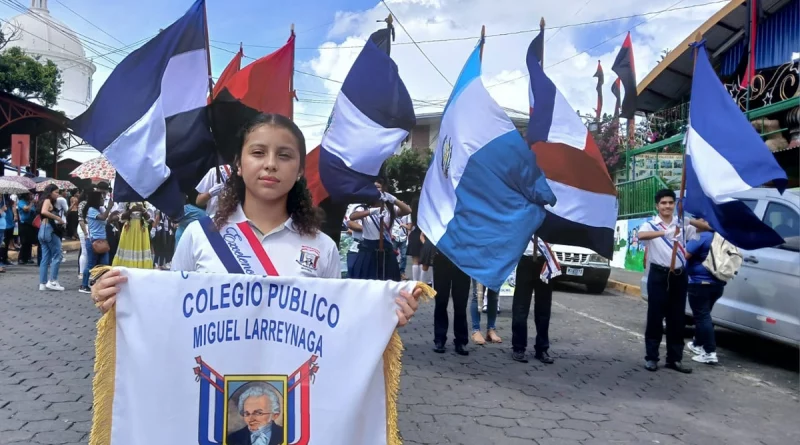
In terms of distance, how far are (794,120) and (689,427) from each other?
38.1 ft

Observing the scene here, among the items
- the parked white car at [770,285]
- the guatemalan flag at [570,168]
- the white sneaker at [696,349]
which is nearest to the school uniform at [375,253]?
the guatemalan flag at [570,168]

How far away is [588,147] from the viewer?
593cm

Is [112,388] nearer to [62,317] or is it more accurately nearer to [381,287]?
[381,287]

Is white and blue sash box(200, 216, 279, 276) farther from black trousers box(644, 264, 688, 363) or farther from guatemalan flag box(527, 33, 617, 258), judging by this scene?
black trousers box(644, 264, 688, 363)

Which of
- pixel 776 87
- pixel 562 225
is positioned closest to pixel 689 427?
pixel 562 225

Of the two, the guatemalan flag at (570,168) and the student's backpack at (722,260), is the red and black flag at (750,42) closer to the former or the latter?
the student's backpack at (722,260)

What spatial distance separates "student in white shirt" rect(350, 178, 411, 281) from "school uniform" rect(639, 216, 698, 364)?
2.60 meters

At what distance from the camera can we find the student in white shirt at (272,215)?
7.61 ft

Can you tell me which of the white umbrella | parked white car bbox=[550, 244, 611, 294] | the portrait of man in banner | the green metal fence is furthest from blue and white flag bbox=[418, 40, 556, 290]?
the white umbrella

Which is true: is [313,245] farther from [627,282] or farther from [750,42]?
[750,42]

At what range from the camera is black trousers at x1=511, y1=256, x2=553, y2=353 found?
21.9ft

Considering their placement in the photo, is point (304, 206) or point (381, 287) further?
point (304, 206)

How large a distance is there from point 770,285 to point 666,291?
1200 mm

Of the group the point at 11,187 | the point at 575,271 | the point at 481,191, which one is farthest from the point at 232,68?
the point at 11,187
